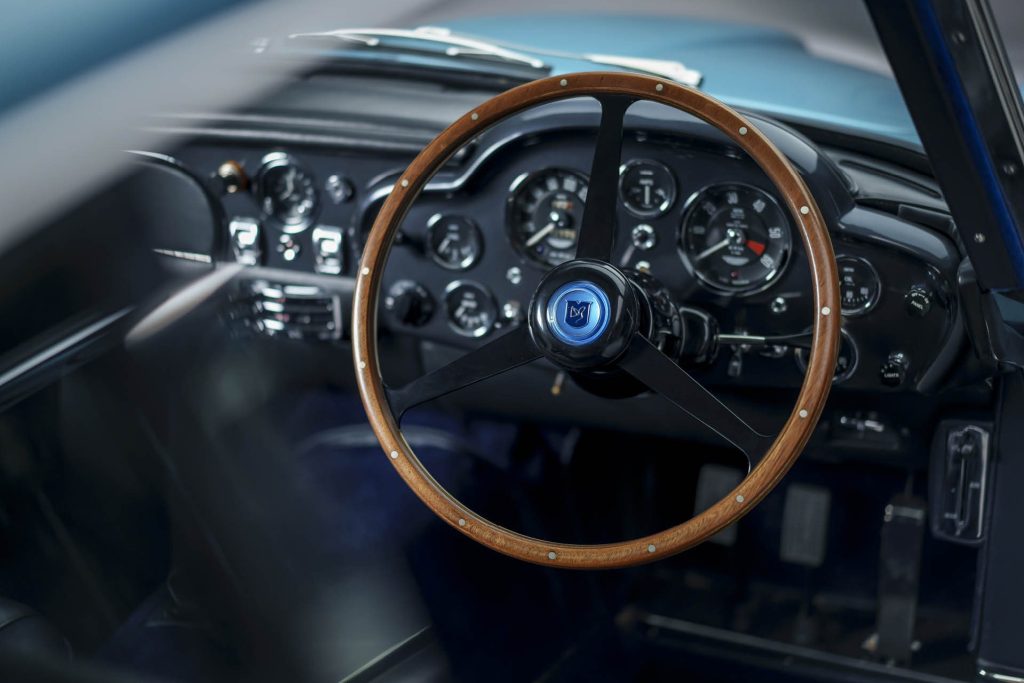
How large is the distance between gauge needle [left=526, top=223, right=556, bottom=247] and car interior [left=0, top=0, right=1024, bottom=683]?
2 centimetres

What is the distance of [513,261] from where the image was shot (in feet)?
7.05

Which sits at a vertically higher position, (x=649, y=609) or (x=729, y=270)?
(x=729, y=270)

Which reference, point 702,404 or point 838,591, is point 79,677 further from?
point 838,591

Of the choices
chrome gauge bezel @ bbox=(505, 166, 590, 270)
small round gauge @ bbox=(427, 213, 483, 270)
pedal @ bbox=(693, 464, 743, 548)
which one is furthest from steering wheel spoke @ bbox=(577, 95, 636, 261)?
pedal @ bbox=(693, 464, 743, 548)

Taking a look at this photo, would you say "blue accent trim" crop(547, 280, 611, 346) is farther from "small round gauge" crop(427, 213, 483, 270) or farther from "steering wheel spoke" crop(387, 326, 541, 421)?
"small round gauge" crop(427, 213, 483, 270)

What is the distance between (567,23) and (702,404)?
4.26ft

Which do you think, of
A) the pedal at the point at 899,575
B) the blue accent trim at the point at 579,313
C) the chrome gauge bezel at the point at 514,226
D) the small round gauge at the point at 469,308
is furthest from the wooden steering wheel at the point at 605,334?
the pedal at the point at 899,575

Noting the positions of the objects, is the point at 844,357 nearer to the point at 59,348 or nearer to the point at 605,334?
the point at 605,334

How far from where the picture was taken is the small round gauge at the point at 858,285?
1859mm

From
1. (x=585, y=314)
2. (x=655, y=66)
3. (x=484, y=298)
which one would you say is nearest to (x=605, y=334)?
(x=585, y=314)

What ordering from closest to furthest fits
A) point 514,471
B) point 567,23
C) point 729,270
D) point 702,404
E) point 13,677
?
point 702,404, point 13,677, point 729,270, point 567,23, point 514,471

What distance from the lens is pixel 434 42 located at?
95.7 inches

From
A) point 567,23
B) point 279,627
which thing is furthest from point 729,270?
point 279,627

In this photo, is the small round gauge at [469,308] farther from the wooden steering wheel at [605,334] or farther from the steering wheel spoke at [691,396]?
the steering wheel spoke at [691,396]
